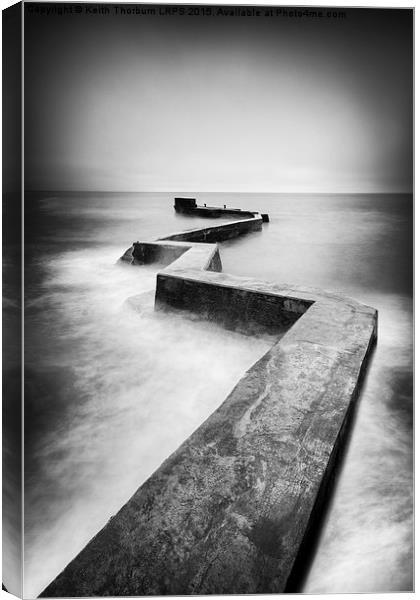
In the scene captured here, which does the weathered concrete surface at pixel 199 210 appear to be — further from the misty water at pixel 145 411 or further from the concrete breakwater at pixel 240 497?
the concrete breakwater at pixel 240 497

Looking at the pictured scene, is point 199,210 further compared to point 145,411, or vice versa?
point 199,210

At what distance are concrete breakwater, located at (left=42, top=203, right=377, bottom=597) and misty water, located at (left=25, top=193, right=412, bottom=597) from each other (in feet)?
0.69

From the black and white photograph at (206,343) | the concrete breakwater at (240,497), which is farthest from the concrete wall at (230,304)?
the concrete breakwater at (240,497)

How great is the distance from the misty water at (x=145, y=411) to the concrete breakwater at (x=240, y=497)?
209 mm

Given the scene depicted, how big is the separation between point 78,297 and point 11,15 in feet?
6.57

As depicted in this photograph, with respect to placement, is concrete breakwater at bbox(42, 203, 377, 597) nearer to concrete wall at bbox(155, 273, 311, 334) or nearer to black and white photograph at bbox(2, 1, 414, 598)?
black and white photograph at bbox(2, 1, 414, 598)

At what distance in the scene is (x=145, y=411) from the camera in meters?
1.79

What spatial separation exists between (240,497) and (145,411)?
0.84 meters

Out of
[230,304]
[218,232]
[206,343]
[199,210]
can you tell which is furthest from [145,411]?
[199,210]

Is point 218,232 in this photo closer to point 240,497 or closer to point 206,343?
point 206,343

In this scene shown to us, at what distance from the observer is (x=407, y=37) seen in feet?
5.41

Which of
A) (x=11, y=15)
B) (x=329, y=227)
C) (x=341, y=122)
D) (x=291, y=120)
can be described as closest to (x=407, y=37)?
(x=341, y=122)

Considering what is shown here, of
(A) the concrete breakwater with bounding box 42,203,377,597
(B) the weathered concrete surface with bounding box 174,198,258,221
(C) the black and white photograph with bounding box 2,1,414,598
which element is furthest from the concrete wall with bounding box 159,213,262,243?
(A) the concrete breakwater with bounding box 42,203,377,597

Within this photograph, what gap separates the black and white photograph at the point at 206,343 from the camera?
1033 millimetres
